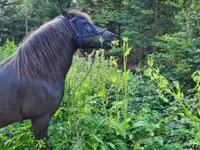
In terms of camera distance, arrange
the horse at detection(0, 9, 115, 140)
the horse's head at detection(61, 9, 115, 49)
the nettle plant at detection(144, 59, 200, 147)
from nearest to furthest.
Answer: the nettle plant at detection(144, 59, 200, 147) → the horse at detection(0, 9, 115, 140) → the horse's head at detection(61, 9, 115, 49)

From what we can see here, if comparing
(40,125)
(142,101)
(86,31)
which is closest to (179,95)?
(86,31)

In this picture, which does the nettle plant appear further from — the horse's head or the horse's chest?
the horse's chest

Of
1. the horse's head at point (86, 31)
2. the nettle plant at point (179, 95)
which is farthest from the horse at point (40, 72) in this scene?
the nettle plant at point (179, 95)

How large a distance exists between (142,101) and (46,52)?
2.07 metres

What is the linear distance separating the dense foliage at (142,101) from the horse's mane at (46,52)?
0.61m

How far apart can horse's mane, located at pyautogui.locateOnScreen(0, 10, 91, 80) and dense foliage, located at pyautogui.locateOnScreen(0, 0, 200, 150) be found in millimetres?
608

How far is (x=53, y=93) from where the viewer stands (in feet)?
8.24

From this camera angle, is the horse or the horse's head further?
the horse's head

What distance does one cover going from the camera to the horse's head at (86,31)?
2.62 m

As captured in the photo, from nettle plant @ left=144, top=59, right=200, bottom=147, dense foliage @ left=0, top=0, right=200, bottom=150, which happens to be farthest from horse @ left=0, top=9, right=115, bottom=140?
nettle plant @ left=144, top=59, right=200, bottom=147

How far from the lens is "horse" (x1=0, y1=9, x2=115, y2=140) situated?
2447 millimetres

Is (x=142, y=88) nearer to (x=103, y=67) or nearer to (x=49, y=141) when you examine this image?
(x=103, y=67)

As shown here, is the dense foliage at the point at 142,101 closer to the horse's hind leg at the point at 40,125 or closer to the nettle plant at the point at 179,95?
the nettle plant at the point at 179,95

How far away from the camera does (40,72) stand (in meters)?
2.51
